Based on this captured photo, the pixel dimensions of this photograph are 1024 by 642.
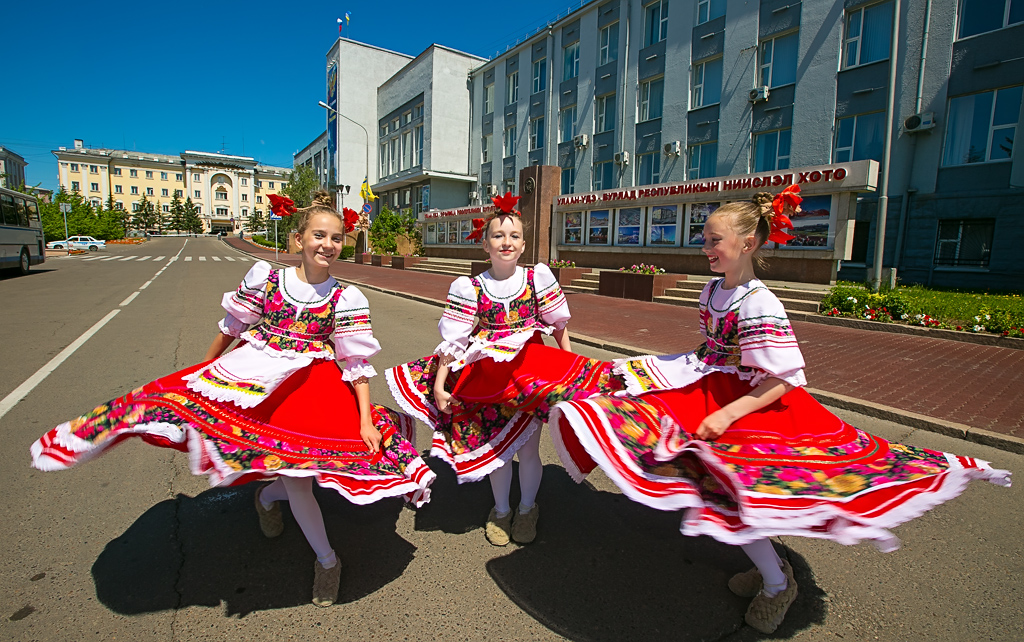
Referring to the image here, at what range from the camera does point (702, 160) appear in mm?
23875

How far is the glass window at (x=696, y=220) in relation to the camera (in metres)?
18.7

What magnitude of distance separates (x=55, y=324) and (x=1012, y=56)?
2576 centimetres

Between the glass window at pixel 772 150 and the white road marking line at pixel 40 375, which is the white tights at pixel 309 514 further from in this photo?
the glass window at pixel 772 150

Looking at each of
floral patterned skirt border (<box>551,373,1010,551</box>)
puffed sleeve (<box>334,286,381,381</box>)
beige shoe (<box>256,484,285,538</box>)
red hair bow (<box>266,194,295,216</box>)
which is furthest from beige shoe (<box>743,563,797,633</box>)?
red hair bow (<box>266,194,295,216</box>)

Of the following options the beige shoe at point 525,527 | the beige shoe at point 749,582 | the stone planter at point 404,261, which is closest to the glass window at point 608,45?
the stone planter at point 404,261

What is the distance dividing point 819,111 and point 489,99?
24.6 m

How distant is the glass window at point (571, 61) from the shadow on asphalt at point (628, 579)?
101 ft

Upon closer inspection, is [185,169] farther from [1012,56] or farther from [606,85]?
[1012,56]

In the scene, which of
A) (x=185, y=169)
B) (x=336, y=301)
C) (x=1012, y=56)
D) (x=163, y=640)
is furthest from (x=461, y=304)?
(x=185, y=169)

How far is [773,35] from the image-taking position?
21.0 metres

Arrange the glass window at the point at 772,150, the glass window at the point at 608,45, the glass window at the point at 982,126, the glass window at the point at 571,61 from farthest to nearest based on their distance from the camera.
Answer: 1. the glass window at the point at 571,61
2. the glass window at the point at 608,45
3. the glass window at the point at 772,150
4. the glass window at the point at 982,126

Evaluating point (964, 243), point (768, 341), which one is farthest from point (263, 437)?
point (964, 243)

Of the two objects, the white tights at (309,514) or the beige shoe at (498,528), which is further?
the beige shoe at (498,528)

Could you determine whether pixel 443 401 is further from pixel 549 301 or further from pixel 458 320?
pixel 549 301
